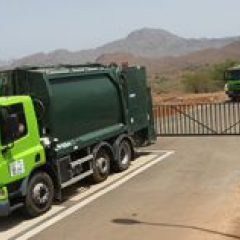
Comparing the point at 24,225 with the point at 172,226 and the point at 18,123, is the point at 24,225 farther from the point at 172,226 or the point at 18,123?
the point at 172,226

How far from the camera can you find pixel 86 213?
12281mm

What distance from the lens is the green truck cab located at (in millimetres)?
39719

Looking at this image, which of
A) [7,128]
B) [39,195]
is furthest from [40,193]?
[7,128]

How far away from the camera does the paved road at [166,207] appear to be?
10.7 m

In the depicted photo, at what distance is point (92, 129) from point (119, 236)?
5.04 metres

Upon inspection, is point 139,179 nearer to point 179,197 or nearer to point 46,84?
point 179,197

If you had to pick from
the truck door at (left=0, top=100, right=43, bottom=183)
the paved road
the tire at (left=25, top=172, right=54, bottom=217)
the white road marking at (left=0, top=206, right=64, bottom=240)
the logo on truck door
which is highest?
the truck door at (left=0, top=100, right=43, bottom=183)

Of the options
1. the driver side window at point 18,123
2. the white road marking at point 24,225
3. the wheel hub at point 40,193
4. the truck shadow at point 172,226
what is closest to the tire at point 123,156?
the white road marking at point 24,225

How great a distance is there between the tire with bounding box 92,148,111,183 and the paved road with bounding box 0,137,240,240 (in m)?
0.38

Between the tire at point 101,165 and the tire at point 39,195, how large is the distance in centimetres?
233

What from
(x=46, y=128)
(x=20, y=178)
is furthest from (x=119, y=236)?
(x=46, y=128)

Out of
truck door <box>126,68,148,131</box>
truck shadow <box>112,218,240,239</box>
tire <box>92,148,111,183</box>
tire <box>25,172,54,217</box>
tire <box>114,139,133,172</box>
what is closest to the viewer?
truck shadow <box>112,218,240,239</box>

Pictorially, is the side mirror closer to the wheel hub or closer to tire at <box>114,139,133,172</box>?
the wheel hub

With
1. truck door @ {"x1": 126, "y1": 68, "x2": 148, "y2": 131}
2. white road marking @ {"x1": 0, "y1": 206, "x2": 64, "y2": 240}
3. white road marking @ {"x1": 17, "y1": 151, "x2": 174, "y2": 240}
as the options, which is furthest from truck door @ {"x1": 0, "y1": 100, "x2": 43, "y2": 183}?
truck door @ {"x1": 126, "y1": 68, "x2": 148, "y2": 131}
